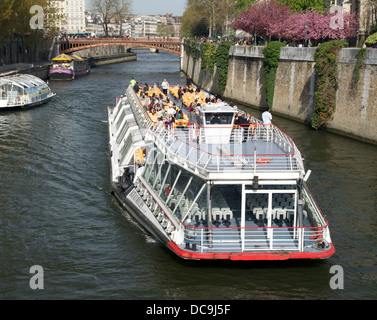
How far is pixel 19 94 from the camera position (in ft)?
152

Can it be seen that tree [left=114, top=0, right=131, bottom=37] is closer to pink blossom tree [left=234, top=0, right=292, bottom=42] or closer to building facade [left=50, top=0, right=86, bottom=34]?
building facade [left=50, top=0, right=86, bottom=34]

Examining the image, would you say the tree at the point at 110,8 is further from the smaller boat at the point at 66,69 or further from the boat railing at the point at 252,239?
the boat railing at the point at 252,239

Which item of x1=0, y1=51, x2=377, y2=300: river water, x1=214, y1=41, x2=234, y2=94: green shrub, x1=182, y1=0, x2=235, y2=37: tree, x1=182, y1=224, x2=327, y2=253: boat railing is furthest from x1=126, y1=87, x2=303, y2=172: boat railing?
x1=182, y1=0, x2=235, y2=37: tree

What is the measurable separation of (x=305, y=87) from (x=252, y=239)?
25.5 metres

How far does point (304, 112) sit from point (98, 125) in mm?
14743

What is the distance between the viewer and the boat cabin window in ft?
57.2

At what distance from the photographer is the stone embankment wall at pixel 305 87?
31312 mm

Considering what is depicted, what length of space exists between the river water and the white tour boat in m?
0.80

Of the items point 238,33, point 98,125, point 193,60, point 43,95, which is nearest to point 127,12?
point 238,33

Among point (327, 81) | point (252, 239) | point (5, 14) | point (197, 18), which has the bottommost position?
point (252, 239)

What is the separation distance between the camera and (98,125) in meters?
39.0

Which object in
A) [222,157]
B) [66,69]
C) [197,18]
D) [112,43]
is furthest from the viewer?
[112,43]

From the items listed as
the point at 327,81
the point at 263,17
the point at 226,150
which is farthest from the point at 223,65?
the point at 226,150

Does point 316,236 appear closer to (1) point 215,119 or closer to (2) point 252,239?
→ (2) point 252,239
